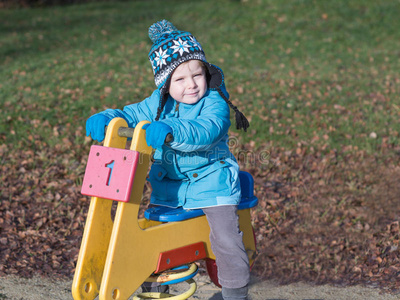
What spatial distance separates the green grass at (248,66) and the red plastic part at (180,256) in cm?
416

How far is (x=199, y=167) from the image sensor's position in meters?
2.96

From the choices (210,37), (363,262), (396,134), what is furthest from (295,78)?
(363,262)

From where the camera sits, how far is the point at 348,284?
14.3ft

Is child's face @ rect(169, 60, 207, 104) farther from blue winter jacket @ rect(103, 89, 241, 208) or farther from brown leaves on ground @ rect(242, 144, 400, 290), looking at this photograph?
brown leaves on ground @ rect(242, 144, 400, 290)

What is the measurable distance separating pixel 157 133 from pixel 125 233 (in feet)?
1.76

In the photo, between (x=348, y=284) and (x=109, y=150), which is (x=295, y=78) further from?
(x=109, y=150)

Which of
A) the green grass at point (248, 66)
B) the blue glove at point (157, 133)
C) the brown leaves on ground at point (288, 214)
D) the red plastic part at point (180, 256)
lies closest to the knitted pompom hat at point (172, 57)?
the blue glove at point (157, 133)

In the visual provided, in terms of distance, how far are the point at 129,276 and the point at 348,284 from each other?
2360mm

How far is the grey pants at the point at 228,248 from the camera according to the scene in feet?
9.51

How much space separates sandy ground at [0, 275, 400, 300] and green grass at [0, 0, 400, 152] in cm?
290

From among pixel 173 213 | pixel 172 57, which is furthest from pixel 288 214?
pixel 172 57

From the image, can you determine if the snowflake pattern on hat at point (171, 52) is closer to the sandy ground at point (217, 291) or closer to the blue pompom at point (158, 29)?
the blue pompom at point (158, 29)

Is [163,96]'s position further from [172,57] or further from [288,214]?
[288,214]

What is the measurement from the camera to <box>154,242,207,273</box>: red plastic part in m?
2.84
